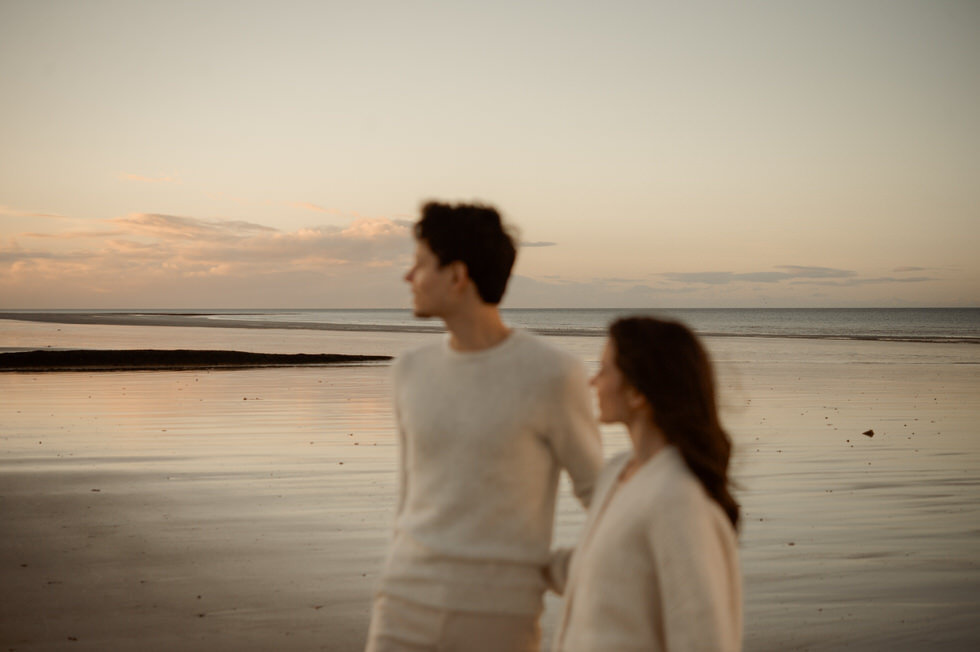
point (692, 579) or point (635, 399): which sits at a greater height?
point (635, 399)

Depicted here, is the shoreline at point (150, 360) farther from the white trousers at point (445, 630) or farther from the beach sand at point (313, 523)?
the white trousers at point (445, 630)

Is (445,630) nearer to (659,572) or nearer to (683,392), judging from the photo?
(659,572)

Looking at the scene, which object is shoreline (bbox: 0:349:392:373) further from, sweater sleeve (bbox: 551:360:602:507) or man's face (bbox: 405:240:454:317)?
sweater sleeve (bbox: 551:360:602:507)

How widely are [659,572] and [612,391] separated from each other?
1.57ft

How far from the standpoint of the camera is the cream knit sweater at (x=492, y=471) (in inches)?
102

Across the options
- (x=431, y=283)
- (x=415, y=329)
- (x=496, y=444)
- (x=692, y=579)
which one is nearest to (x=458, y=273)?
(x=431, y=283)

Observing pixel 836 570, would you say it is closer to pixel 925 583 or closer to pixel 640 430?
pixel 925 583

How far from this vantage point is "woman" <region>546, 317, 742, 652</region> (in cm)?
197

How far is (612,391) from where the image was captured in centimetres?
230

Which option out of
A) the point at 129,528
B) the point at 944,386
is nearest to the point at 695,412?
the point at 129,528

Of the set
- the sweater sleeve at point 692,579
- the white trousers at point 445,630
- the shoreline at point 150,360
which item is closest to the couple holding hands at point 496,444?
the white trousers at point 445,630

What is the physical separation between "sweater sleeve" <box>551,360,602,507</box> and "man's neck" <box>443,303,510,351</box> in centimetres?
26

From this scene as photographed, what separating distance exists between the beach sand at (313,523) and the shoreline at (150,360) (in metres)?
9.10

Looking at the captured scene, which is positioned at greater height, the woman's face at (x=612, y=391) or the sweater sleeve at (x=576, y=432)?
the woman's face at (x=612, y=391)
